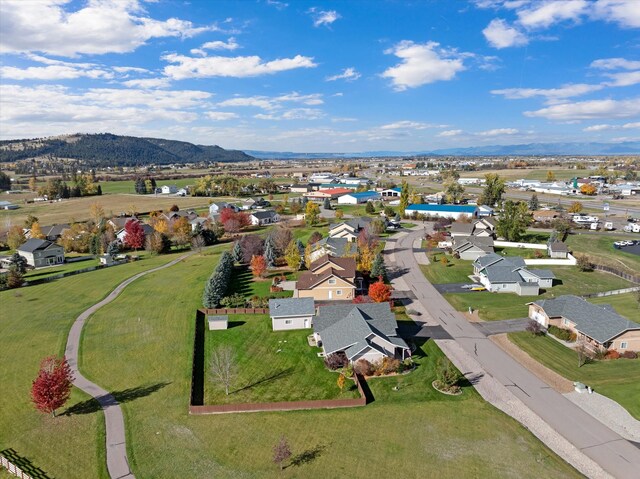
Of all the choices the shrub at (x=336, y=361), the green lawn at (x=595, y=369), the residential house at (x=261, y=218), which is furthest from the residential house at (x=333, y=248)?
the residential house at (x=261, y=218)

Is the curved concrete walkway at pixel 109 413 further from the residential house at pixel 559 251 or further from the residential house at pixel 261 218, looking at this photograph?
the residential house at pixel 559 251

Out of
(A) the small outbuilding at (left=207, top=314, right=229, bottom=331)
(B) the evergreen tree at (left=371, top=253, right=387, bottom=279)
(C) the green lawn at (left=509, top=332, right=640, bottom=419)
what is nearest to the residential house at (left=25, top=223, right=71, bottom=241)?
(A) the small outbuilding at (left=207, top=314, right=229, bottom=331)

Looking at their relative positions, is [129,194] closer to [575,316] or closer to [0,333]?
[0,333]

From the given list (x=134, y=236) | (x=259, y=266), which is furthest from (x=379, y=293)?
(x=134, y=236)

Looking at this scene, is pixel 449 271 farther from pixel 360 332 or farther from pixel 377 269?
pixel 360 332

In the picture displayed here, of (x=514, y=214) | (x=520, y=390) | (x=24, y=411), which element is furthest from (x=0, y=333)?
(x=514, y=214)

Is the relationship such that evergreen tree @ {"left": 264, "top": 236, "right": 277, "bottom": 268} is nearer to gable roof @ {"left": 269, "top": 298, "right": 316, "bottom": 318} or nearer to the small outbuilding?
gable roof @ {"left": 269, "top": 298, "right": 316, "bottom": 318}
